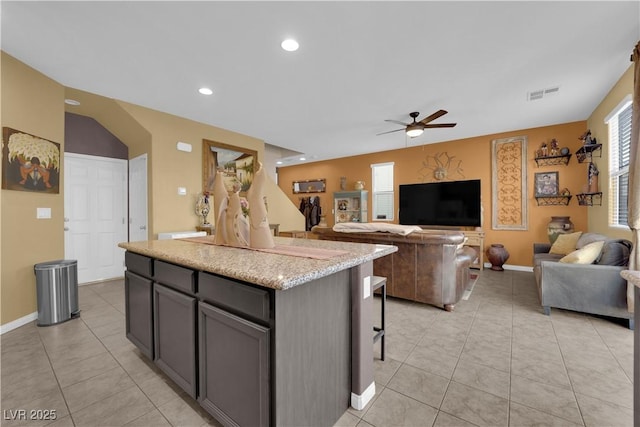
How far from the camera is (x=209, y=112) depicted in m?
4.09

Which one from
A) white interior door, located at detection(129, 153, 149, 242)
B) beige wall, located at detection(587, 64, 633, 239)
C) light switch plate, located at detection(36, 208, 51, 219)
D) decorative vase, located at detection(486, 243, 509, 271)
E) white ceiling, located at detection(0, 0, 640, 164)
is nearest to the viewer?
white ceiling, located at detection(0, 0, 640, 164)

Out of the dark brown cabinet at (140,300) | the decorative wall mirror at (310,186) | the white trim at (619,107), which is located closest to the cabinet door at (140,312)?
the dark brown cabinet at (140,300)

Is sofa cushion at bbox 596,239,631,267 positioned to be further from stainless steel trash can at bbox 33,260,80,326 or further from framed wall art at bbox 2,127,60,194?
framed wall art at bbox 2,127,60,194

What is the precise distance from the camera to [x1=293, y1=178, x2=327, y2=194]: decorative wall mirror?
7.94 meters

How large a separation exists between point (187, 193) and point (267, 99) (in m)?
2.04

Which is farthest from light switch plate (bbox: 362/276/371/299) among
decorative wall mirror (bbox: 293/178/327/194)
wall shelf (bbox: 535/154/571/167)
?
decorative wall mirror (bbox: 293/178/327/194)

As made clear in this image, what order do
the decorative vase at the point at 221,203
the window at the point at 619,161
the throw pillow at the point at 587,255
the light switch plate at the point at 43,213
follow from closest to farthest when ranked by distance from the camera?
the decorative vase at the point at 221,203, the throw pillow at the point at 587,255, the light switch plate at the point at 43,213, the window at the point at 619,161

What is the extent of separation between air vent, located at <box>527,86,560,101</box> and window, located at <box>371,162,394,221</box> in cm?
330

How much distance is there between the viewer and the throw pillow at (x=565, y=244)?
155 inches

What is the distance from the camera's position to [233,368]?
1.25m

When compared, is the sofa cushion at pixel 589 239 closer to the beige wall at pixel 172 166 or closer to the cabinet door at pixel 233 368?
the cabinet door at pixel 233 368

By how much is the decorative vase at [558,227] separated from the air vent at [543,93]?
7.42ft

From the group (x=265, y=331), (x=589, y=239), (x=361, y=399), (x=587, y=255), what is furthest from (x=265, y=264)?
(x=589, y=239)

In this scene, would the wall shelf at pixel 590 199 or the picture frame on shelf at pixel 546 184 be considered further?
the picture frame on shelf at pixel 546 184
